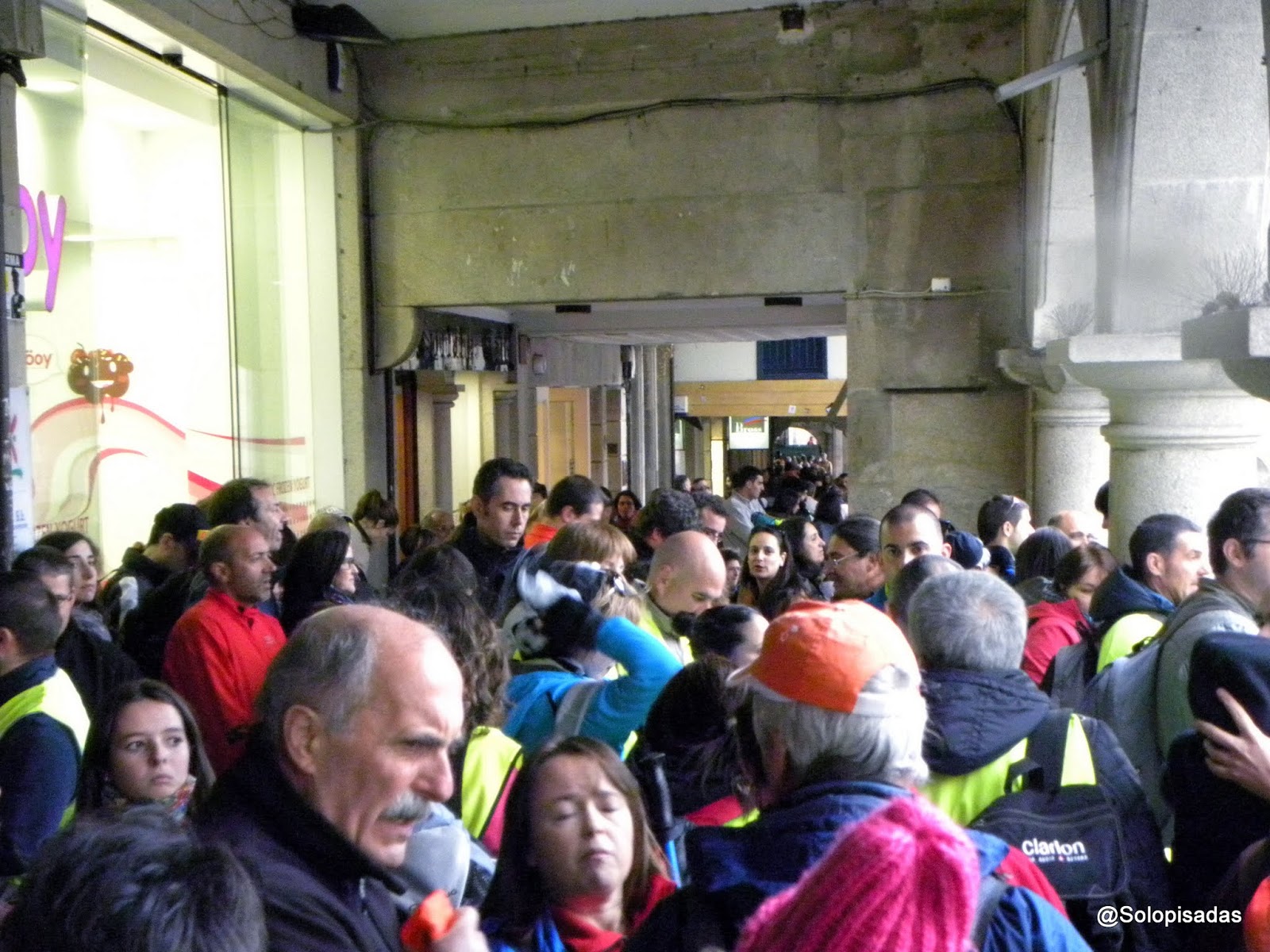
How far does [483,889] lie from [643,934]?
73 cm

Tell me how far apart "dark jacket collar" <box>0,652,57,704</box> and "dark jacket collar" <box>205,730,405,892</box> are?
1.63 m

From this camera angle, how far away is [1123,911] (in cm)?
221

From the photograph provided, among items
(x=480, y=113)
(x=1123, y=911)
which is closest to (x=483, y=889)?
(x=1123, y=911)

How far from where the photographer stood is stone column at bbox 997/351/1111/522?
7934 mm

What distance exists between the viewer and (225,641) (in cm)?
386

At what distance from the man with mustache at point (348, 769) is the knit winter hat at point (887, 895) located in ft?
1.71

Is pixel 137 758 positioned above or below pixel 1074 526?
below

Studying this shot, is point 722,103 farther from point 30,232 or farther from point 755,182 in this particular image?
point 30,232

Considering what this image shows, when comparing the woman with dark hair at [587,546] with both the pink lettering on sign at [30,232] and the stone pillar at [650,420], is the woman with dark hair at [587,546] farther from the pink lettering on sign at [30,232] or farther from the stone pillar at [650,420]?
the stone pillar at [650,420]

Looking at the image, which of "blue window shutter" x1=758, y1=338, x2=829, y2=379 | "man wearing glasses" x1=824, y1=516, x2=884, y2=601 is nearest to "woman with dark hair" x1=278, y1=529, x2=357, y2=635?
"man wearing glasses" x1=824, y1=516, x2=884, y2=601

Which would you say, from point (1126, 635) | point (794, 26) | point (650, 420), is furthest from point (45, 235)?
point (650, 420)

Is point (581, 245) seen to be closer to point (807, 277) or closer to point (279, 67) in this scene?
point (807, 277)

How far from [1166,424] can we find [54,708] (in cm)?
404

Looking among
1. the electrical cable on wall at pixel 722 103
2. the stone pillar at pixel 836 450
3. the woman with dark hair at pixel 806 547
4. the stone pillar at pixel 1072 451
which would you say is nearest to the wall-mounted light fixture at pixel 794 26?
the electrical cable on wall at pixel 722 103
